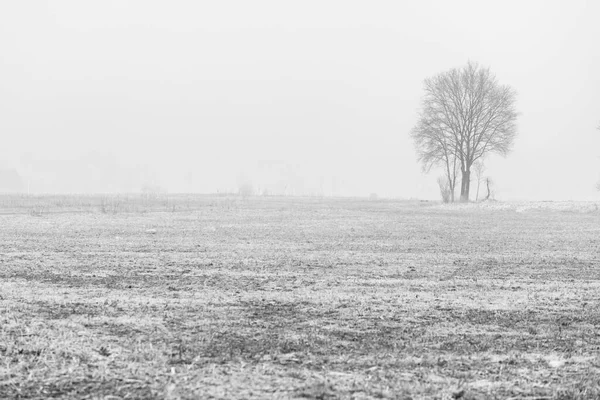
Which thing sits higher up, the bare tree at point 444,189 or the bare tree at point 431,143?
the bare tree at point 431,143

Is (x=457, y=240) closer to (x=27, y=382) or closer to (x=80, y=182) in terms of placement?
(x=27, y=382)

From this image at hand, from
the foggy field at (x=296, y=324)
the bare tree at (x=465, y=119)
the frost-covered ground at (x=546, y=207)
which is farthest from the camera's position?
the bare tree at (x=465, y=119)

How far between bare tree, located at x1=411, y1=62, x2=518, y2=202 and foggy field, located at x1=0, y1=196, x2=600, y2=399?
38.8 metres

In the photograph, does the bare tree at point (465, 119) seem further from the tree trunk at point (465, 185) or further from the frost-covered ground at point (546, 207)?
the frost-covered ground at point (546, 207)

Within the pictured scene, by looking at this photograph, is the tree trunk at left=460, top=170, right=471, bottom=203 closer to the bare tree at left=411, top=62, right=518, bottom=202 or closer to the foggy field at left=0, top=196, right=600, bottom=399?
the bare tree at left=411, top=62, right=518, bottom=202

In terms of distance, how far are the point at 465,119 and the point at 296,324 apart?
4831 cm

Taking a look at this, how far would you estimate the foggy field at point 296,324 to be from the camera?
4543mm

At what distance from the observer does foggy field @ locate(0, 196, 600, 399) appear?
4543 mm

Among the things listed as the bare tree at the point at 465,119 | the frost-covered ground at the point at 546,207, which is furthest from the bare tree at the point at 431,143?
the frost-covered ground at the point at 546,207

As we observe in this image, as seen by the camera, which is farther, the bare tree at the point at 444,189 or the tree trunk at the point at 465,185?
the bare tree at the point at 444,189

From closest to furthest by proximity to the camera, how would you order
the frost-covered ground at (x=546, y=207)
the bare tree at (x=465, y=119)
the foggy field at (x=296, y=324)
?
the foggy field at (x=296, y=324), the frost-covered ground at (x=546, y=207), the bare tree at (x=465, y=119)

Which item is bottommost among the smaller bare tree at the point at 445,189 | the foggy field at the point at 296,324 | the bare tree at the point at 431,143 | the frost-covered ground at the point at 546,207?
the foggy field at the point at 296,324

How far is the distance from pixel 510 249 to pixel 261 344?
1075 centimetres

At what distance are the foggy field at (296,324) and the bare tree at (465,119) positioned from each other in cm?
3881
